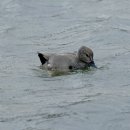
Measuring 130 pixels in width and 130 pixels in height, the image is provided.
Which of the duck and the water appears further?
the duck

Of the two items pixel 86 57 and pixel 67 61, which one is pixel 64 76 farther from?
pixel 86 57

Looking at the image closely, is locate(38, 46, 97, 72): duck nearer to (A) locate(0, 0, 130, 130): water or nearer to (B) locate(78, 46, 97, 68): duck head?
(B) locate(78, 46, 97, 68): duck head

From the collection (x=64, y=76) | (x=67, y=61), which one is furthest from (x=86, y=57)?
(x=64, y=76)

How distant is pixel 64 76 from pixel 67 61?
74 centimetres

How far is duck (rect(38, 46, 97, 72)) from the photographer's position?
51.0ft

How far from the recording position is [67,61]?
15664 millimetres

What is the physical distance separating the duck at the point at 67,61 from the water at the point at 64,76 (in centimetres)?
24

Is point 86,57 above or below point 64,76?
above

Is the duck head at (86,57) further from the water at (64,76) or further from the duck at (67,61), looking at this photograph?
the water at (64,76)

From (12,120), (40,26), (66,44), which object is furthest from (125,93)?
(40,26)

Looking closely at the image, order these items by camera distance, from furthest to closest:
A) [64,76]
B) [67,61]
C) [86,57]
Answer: [86,57] < [67,61] < [64,76]

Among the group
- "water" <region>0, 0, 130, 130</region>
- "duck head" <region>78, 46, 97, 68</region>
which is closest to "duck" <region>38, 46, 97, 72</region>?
"duck head" <region>78, 46, 97, 68</region>

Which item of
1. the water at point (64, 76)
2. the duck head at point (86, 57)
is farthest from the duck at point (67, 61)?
the water at point (64, 76)

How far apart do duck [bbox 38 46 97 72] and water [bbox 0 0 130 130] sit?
0.24 metres
